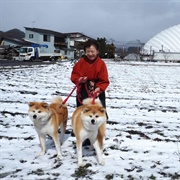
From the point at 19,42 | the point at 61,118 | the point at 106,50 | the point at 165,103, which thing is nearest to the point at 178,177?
the point at 61,118

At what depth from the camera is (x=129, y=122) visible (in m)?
5.77

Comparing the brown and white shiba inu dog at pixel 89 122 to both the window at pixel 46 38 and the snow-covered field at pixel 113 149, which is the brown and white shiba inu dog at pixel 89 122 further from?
the window at pixel 46 38

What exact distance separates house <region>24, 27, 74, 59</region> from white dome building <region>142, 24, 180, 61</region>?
28.1 m

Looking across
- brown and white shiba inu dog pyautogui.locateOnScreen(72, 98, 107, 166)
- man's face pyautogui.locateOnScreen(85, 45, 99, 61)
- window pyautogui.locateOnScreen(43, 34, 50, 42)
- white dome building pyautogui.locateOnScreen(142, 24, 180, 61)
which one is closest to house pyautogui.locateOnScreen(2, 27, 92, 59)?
window pyautogui.locateOnScreen(43, 34, 50, 42)

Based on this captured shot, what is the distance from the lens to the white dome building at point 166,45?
74906mm

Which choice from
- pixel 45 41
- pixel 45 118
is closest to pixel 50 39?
pixel 45 41

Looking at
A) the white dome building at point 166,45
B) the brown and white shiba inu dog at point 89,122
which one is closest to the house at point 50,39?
the white dome building at point 166,45

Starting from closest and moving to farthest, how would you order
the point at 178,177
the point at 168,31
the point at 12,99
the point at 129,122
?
the point at 178,177, the point at 129,122, the point at 12,99, the point at 168,31

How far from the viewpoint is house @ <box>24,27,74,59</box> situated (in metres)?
50.2

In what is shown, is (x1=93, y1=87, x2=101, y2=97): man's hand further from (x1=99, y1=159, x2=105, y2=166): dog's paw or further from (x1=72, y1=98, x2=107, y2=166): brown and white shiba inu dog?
(x1=99, y1=159, x2=105, y2=166): dog's paw

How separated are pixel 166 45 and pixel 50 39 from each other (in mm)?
46150

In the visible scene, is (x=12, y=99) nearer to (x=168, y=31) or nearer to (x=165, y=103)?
(x=165, y=103)

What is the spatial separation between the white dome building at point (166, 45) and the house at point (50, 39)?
1108 inches

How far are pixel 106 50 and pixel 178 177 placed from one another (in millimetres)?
58782
